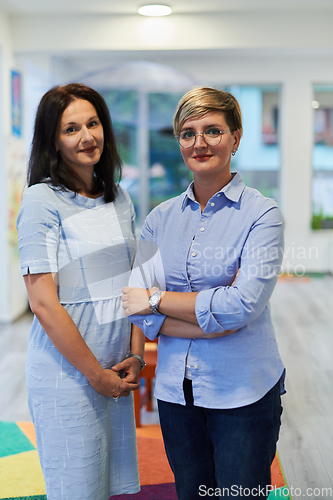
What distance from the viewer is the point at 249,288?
1.13 m

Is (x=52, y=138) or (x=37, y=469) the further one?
(x=37, y=469)

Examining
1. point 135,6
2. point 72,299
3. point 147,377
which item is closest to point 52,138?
point 72,299

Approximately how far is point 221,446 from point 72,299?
57 cm

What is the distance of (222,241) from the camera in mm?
1191

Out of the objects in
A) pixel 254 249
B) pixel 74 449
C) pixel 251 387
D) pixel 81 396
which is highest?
pixel 254 249

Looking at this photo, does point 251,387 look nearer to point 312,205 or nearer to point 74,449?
point 74,449

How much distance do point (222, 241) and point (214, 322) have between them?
0.65 ft

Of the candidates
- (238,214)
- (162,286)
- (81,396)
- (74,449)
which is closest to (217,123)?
(238,214)

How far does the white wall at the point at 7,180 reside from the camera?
14.4 feet

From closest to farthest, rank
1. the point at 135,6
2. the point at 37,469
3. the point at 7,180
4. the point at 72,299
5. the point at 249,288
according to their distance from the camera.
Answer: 1. the point at 249,288
2. the point at 72,299
3. the point at 37,469
4. the point at 135,6
5. the point at 7,180

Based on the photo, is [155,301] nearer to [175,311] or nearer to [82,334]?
[175,311]

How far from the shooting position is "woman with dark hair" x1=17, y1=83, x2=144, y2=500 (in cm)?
134

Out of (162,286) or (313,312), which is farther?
(313,312)

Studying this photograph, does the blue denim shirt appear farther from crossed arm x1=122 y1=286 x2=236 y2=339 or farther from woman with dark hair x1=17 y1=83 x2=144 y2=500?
woman with dark hair x1=17 y1=83 x2=144 y2=500
